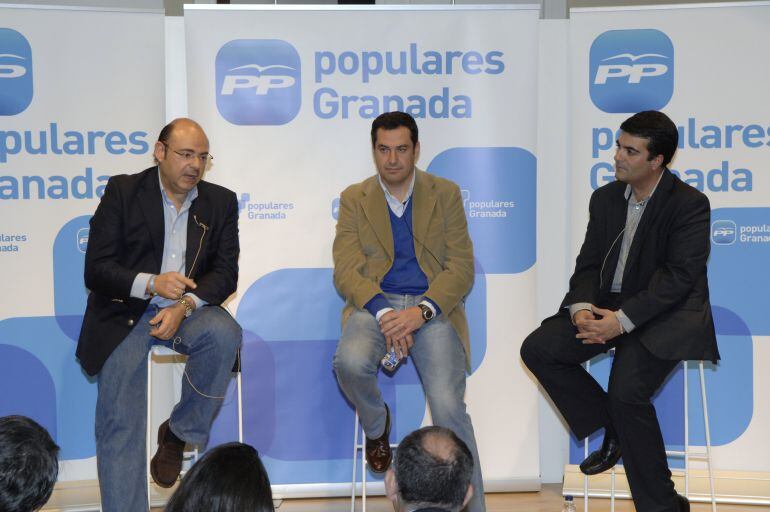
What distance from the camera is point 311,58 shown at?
13.9 ft

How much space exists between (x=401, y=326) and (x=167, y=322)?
968 mm

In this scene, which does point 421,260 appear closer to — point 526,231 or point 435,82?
point 526,231

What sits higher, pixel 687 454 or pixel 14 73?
pixel 14 73

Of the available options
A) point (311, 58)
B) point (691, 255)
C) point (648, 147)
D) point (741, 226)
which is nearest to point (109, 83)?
point (311, 58)

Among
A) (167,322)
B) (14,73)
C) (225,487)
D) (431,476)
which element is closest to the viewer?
(225,487)

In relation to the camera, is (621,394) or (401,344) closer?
(621,394)

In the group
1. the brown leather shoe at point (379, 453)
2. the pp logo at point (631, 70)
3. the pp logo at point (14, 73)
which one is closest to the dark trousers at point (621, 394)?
the brown leather shoe at point (379, 453)

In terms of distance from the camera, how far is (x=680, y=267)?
352 cm

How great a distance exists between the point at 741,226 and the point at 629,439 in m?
1.44

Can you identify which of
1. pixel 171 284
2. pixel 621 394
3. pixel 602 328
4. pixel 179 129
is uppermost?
pixel 179 129

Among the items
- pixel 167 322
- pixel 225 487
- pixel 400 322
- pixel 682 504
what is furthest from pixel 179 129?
pixel 682 504

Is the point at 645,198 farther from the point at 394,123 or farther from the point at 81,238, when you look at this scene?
the point at 81,238

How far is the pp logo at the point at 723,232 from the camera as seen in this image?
4.29m

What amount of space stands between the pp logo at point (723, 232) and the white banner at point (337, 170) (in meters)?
0.91
